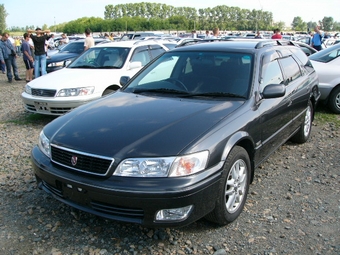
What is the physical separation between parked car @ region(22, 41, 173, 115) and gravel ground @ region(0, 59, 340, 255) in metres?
2.12

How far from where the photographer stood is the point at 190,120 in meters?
3.11

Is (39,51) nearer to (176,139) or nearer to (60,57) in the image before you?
(60,57)

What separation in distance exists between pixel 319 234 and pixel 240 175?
0.86 meters

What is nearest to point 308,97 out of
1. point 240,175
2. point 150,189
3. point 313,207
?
point 313,207

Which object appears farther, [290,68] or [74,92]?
[74,92]

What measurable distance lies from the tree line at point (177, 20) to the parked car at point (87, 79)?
93.4m

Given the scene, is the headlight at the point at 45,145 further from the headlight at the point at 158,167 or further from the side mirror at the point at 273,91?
the side mirror at the point at 273,91

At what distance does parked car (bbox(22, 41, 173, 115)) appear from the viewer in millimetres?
6488

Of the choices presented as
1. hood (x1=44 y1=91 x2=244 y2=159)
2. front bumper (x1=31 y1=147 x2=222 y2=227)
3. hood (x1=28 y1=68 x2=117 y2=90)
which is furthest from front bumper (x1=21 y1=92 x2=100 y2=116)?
front bumper (x1=31 y1=147 x2=222 y2=227)

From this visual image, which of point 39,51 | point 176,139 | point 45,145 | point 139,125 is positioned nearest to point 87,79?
point 45,145

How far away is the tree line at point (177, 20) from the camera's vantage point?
361 feet

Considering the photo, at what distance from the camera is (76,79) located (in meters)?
6.73

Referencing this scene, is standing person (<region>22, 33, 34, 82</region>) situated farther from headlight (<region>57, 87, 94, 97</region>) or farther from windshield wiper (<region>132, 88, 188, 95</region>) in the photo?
windshield wiper (<region>132, 88, 188, 95</region>)

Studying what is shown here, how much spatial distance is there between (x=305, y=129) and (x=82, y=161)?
3942mm
